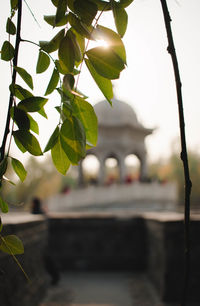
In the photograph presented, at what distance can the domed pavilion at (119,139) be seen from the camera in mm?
15164

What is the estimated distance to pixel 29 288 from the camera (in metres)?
3.59

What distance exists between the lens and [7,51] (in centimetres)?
56

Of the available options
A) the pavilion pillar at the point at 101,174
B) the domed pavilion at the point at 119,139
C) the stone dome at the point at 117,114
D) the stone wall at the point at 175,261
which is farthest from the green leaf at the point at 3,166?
the pavilion pillar at the point at 101,174

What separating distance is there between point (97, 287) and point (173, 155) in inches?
1371

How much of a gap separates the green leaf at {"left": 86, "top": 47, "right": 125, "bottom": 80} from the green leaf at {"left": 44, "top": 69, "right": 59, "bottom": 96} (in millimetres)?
96

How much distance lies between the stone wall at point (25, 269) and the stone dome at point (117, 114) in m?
10.8

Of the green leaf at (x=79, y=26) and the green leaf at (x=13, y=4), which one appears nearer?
the green leaf at (x=79, y=26)

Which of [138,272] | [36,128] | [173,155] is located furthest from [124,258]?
[173,155]

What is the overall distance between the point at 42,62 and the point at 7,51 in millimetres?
61

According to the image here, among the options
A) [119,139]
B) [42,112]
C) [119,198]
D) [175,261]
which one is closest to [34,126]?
[42,112]

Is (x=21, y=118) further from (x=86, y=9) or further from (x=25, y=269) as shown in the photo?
(x=25, y=269)

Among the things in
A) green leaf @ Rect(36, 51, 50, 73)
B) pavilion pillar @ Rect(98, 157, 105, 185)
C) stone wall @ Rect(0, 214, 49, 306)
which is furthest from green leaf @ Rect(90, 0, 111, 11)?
pavilion pillar @ Rect(98, 157, 105, 185)

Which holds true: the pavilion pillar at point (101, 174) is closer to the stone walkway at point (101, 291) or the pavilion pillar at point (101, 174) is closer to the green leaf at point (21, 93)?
the stone walkway at point (101, 291)

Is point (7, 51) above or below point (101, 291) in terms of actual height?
above
